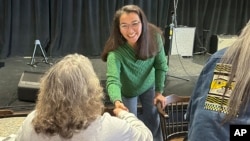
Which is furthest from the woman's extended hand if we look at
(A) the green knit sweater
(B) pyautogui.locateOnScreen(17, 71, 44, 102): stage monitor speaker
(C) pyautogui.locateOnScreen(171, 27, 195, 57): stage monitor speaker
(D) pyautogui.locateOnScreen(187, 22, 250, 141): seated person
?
(C) pyautogui.locateOnScreen(171, 27, 195, 57): stage monitor speaker

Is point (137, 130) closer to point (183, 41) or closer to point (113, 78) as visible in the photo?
point (113, 78)

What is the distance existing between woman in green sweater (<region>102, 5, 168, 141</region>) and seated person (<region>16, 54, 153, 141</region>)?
0.64m

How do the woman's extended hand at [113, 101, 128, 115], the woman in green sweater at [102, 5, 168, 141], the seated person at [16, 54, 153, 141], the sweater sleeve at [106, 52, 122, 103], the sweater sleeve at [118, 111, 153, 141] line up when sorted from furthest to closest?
the woman in green sweater at [102, 5, 168, 141] < the sweater sleeve at [106, 52, 122, 103] < the woman's extended hand at [113, 101, 128, 115] < the sweater sleeve at [118, 111, 153, 141] < the seated person at [16, 54, 153, 141]

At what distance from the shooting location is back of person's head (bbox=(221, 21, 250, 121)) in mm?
633

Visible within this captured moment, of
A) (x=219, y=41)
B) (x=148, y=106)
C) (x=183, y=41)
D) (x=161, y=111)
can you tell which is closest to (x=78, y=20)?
(x=183, y=41)

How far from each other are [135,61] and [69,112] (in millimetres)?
1042

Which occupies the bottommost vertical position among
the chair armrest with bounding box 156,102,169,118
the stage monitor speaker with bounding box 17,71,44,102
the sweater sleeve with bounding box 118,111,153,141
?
the stage monitor speaker with bounding box 17,71,44,102

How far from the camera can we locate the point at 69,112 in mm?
1157

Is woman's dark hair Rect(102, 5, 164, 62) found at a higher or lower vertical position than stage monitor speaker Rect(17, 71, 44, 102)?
higher

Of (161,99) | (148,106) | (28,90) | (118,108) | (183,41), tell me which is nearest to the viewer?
(118,108)

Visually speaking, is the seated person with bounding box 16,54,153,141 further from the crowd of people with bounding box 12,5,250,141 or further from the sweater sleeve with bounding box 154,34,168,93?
the sweater sleeve with bounding box 154,34,168,93

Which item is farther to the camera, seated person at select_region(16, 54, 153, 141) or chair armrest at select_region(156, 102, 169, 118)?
chair armrest at select_region(156, 102, 169, 118)

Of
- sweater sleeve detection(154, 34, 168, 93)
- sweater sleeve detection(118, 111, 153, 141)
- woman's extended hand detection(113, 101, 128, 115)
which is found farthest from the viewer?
sweater sleeve detection(154, 34, 168, 93)

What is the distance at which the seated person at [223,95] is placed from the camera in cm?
A: 64
